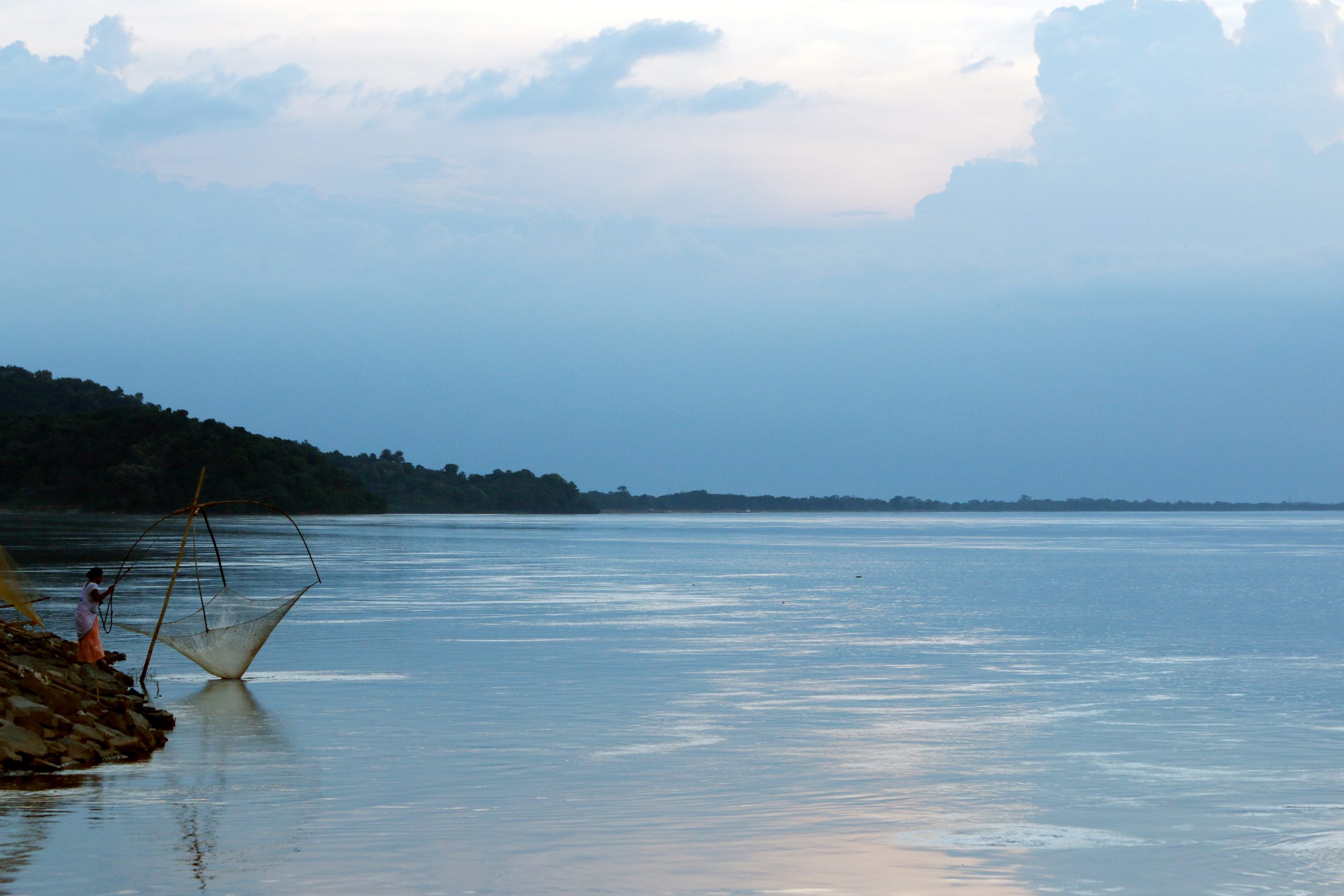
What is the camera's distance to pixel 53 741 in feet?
43.4

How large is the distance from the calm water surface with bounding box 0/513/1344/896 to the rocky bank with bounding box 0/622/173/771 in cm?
37

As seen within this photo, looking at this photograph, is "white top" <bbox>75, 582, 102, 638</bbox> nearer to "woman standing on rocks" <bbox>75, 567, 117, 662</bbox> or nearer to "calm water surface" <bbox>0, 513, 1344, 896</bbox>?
"woman standing on rocks" <bbox>75, 567, 117, 662</bbox>

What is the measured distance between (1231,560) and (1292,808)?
65163mm

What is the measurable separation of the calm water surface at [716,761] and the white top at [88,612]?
1355 millimetres

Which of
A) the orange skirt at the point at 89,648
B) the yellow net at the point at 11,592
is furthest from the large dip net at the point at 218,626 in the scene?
the yellow net at the point at 11,592

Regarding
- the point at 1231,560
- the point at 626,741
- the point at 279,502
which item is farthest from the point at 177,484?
the point at 626,741

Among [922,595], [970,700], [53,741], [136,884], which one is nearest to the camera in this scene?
[136,884]

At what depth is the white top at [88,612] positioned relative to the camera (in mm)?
18469

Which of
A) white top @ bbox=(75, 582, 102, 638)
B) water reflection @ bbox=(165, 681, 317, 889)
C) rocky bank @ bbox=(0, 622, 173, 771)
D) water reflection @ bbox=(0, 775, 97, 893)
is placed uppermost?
white top @ bbox=(75, 582, 102, 638)

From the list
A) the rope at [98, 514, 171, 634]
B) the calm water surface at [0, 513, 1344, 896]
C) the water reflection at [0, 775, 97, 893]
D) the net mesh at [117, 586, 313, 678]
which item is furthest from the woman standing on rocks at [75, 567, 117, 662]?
the water reflection at [0, 775, 97, 893]

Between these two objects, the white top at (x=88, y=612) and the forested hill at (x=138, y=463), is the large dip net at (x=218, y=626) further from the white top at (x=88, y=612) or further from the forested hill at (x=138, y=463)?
the forested hill at (x=138, y=463)

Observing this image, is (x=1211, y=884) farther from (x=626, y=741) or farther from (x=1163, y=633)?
(x=1163, y=633)

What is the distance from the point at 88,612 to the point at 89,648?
0.52 metres

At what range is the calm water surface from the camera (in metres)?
9.95
